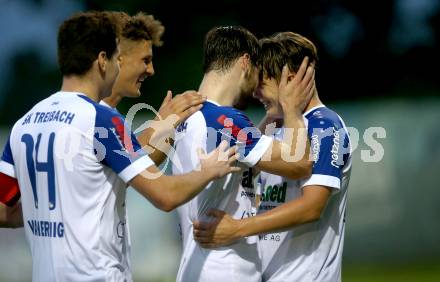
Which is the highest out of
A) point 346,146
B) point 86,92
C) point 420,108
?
point 86,92

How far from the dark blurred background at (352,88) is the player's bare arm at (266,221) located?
5.91 m

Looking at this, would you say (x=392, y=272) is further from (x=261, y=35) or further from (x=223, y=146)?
(x=223, y=146)

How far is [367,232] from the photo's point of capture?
41.0 feet

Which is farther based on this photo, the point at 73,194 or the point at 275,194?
the point at 275,194

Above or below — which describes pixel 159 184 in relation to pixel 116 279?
above

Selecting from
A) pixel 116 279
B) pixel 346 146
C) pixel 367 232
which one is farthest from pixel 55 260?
pixel 367 232

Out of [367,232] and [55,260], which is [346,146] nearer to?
[55,260]

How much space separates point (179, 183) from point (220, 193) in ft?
1.79

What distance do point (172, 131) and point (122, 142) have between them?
82 centimetres

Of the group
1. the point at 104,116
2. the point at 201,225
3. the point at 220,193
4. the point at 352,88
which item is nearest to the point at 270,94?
the point at 220,193

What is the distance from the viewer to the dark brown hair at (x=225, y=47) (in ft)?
18.2

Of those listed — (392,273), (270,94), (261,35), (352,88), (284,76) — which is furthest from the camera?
(352,88)

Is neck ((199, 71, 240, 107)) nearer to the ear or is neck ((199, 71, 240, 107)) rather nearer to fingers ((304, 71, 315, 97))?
fingers ((304, 71, 315, 97))

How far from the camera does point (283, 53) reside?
5711 millimetres
